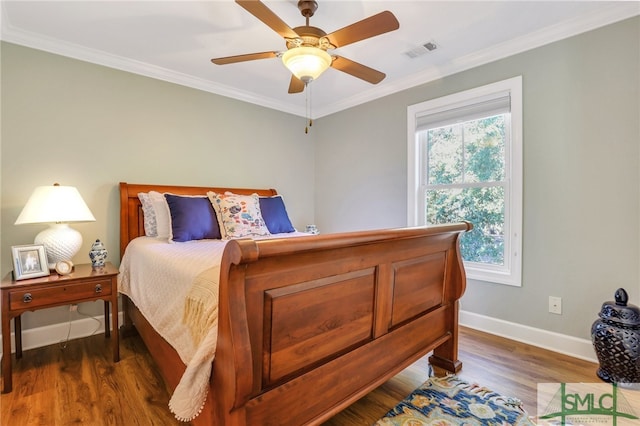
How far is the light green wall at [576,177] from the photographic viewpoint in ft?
6.67

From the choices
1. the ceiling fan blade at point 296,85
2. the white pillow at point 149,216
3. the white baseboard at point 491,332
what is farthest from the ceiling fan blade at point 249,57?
the white baseboard at point 491,332

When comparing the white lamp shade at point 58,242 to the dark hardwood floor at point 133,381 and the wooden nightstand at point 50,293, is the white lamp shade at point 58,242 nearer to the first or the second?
the wooden nightstand at point 50,293

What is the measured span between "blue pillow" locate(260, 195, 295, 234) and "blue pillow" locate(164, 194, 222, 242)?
0.49m

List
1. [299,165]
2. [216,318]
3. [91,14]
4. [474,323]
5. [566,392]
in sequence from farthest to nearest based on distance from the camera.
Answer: [299,165] < [474,323] < [91,14] < [566,392] < [216,318]

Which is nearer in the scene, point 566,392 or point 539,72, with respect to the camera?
point 566,392

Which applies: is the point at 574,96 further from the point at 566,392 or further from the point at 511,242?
the point at 566,392

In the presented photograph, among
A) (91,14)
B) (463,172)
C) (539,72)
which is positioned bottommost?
(463,172)

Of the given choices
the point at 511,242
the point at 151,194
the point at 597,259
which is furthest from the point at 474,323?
the point at 151,194

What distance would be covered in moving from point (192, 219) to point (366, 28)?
6.19 feet

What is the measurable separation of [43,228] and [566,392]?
3.88 metres

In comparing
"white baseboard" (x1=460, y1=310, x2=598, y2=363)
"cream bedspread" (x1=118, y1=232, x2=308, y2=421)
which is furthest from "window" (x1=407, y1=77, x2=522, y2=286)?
"cream bedspread" (x1=118, y1=232, x2=308, y2=421)

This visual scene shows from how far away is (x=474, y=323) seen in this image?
9.00 feet

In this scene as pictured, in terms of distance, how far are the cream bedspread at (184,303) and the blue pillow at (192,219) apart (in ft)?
0.45

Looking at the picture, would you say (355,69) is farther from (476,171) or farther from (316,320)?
(316,320)
